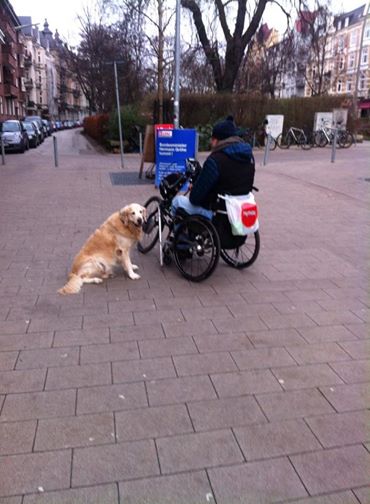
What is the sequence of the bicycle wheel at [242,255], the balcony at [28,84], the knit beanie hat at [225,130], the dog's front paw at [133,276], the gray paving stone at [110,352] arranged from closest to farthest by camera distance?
the gray paving stone at [110,352], the knit beanie hat at [225,130], the dog's front paw at [133,276], the bicycle wheel at [242,255], the balcony at [28,84]

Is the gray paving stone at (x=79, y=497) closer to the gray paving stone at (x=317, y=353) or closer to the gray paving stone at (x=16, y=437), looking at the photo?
the gray paving stone at (x=16, y=437)

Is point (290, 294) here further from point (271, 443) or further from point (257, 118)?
point (257, 118)

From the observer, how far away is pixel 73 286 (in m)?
4.77

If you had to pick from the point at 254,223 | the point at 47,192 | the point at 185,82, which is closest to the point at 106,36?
the point at 185,82

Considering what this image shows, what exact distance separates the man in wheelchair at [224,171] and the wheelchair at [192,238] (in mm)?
139

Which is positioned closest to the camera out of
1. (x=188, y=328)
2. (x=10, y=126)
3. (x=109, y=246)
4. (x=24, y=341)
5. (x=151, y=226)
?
(x=24, y=341)

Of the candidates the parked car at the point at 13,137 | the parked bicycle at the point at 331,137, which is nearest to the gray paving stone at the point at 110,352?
the parked car at the point at 13,137

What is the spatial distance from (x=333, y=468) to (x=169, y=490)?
0.84 m

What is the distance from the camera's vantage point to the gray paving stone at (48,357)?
340 centimetres

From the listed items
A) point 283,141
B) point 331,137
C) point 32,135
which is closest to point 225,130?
point 331,137

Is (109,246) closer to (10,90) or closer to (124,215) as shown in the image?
(124,215)

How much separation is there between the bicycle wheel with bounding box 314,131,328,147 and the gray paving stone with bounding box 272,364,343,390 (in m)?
22.9

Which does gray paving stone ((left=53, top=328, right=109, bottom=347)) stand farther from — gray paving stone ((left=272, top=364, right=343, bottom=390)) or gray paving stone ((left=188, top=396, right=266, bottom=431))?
gray paving stone ((left=272, top=364, right=343, bottom=390))

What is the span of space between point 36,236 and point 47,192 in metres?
4.23
